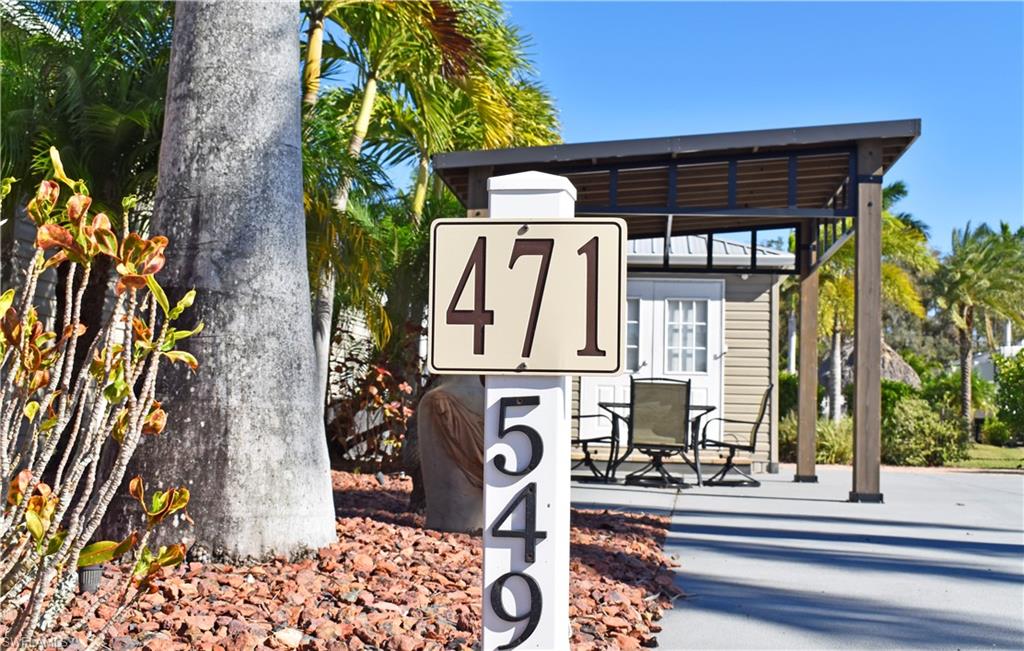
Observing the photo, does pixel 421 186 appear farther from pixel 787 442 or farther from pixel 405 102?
pixel 787 442

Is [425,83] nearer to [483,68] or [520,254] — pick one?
[483,68]

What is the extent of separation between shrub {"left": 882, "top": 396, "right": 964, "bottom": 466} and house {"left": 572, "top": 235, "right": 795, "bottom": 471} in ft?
14.9

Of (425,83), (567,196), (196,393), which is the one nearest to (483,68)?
(425,83)

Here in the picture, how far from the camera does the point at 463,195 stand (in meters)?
10.8

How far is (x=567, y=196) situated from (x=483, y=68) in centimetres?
1017

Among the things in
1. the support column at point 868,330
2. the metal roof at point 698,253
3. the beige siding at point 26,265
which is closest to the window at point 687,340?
the metal roof at point 698,253

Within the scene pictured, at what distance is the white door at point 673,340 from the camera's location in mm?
15633

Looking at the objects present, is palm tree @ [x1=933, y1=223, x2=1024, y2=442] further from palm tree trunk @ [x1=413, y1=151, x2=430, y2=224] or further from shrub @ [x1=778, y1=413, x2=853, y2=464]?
palm tree trunk @ [x1=413, y1=151, x2=430, y2=224]

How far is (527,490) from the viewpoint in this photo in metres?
2.62

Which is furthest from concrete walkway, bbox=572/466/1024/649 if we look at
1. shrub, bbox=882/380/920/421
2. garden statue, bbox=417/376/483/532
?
shrub, bbox=882/380/920/421

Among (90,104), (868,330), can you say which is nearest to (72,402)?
(90,104)

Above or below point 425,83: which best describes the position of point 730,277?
below

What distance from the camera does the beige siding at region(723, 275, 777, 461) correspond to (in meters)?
15.7

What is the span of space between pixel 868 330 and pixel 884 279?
16.3 m
